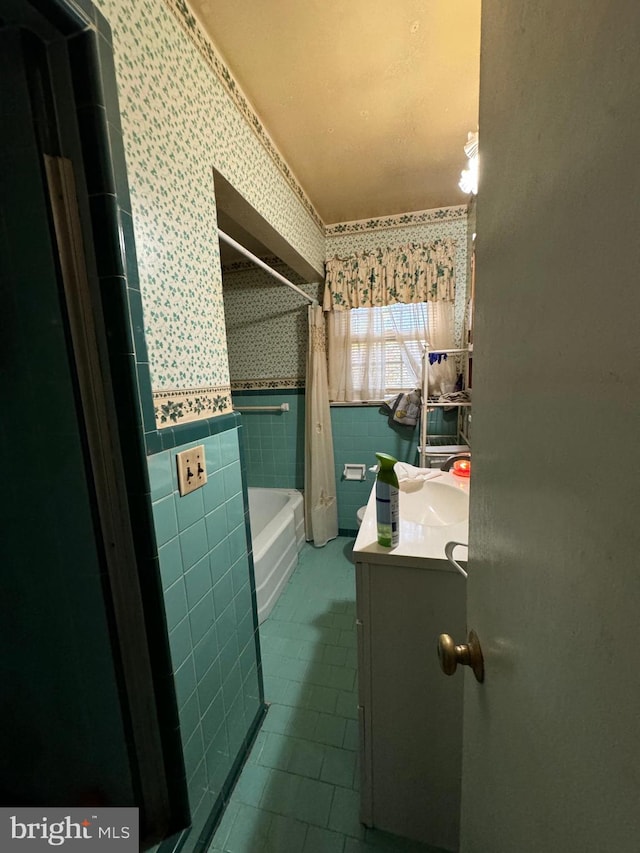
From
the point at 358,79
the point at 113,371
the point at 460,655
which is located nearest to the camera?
the point at 460,655

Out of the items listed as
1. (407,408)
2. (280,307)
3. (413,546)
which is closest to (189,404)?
(413,546)

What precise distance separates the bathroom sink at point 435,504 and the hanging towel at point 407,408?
0.98m

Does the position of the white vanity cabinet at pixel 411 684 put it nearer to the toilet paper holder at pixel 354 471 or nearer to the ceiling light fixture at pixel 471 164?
the ceiling light fixture at pixel 471 164

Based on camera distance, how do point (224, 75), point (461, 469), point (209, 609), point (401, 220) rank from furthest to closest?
point (401, 220) → point (461, 469) → point (224, 75) → point (209, 609)

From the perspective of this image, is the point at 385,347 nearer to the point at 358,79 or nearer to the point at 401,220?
the point at 401,220

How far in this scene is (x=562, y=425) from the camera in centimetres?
27

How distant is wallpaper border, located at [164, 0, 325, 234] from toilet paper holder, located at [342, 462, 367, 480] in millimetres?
1857

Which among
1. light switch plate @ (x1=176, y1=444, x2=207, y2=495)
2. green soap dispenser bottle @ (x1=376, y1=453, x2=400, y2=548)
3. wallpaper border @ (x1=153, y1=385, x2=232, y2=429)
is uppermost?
wallpaper border @ (x1=153, y1=385, x2=232, y2=429)

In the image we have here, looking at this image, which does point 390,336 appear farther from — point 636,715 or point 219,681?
point 636,715

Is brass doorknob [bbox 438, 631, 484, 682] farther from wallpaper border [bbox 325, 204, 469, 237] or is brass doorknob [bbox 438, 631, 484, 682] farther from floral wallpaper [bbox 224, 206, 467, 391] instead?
wallpaper border [bbox 325, 204, 469, 237]

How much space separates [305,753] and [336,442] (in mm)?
1785

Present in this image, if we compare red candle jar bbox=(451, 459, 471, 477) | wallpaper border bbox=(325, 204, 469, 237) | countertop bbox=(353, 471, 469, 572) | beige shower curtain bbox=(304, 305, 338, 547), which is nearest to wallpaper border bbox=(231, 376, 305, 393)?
beige shower curtain bbox=(304, 305, 338, 547)

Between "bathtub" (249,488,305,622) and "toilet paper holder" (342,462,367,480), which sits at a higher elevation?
"toilet paper holder" (342,462,367,480)

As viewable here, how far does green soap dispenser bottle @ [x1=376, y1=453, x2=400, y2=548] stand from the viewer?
818 millimetres
